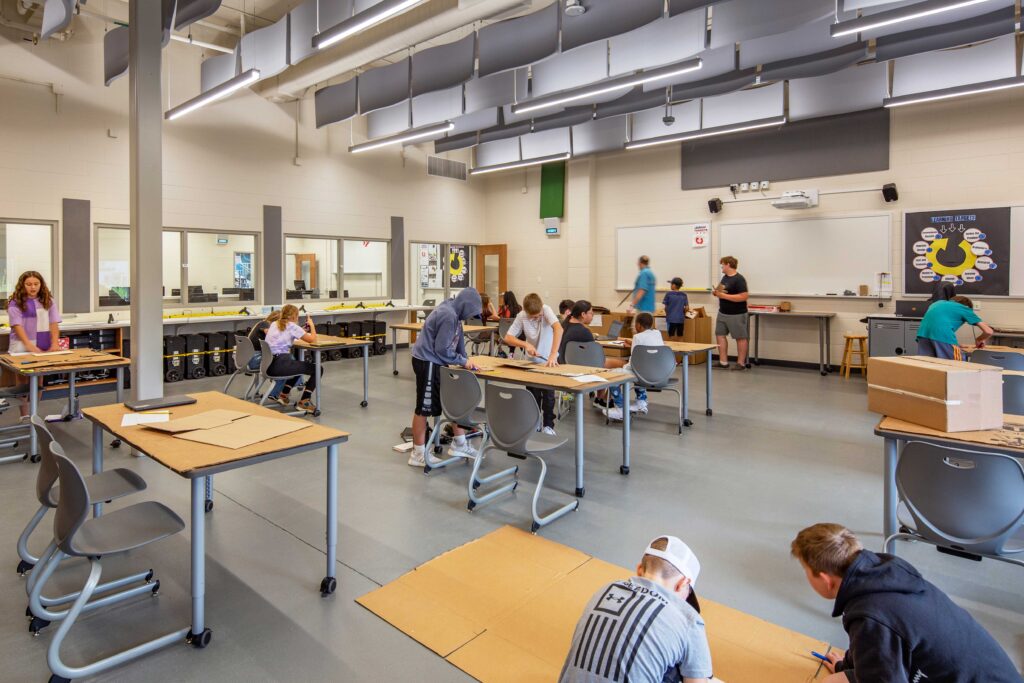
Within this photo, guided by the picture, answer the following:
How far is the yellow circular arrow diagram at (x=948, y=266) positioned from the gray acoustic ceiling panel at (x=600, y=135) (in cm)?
459

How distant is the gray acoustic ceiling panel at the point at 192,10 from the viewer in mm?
5175

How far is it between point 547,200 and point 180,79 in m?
6.50

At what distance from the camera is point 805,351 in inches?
358

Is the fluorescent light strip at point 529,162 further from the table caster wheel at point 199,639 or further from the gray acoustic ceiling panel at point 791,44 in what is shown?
the table caster wheel at point 199,639

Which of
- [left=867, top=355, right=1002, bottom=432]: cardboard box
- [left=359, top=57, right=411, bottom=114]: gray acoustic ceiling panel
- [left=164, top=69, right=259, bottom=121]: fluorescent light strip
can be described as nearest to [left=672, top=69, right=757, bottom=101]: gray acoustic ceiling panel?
[left=359, top=57, right=411, bottom=114]: gray acoustic ceiling panel

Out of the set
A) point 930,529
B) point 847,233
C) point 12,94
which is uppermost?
point 12,94

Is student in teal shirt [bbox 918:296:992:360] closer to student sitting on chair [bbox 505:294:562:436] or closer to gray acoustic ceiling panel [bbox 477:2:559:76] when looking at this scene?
student sitting on chair [bbox 505:294:562:436]

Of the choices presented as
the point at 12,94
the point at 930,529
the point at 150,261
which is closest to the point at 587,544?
the point at 930,529

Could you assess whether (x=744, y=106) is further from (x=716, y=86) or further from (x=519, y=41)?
(x=519, y=41)

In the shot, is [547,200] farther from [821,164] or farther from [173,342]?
[173,342]

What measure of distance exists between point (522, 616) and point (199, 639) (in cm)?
124

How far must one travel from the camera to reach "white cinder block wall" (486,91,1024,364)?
7.52m

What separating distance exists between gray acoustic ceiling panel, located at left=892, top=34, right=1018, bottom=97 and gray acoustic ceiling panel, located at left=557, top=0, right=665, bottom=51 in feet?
13.5

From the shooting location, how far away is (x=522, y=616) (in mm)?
2443
